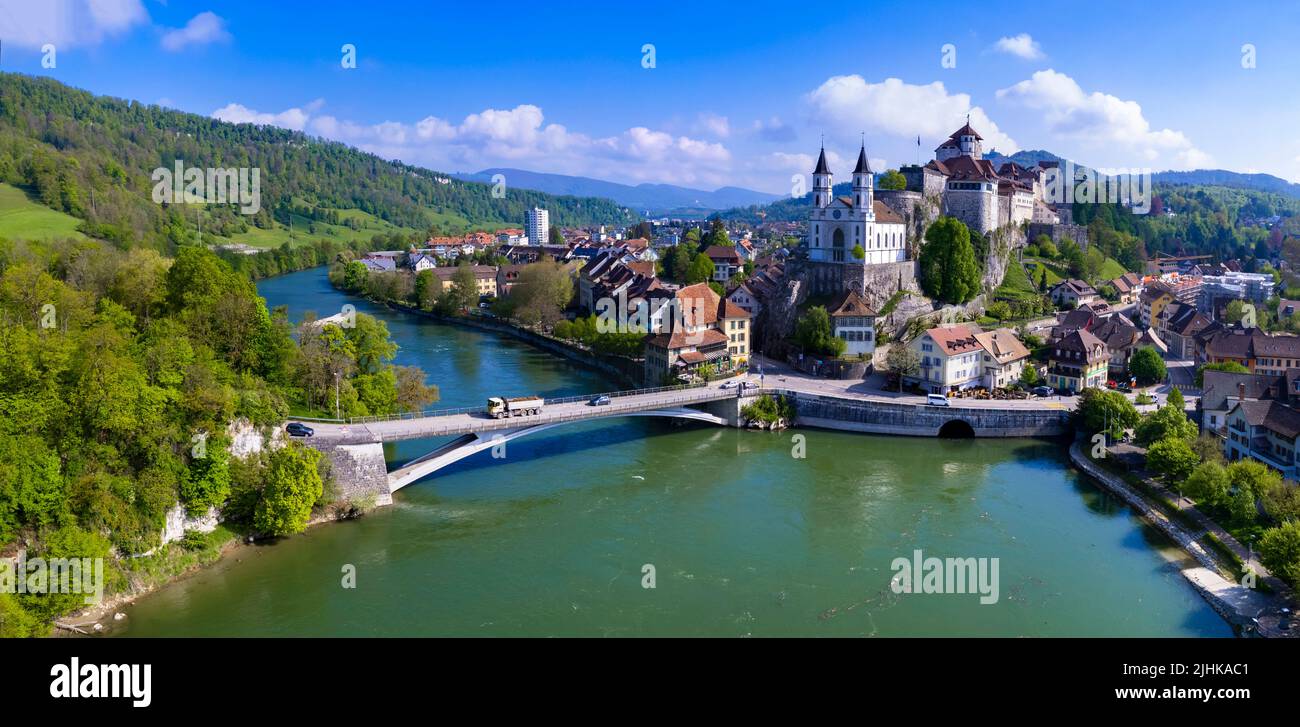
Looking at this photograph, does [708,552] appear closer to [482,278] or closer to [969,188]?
[969,188]

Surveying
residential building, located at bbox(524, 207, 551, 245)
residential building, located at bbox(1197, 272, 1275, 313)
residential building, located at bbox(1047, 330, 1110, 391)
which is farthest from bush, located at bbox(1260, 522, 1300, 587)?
residential building, located at bbox(524, 207, 551, 245)

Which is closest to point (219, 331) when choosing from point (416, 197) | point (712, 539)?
point (712, 539)

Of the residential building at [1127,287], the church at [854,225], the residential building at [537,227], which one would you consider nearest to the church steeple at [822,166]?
the church at [854,225]

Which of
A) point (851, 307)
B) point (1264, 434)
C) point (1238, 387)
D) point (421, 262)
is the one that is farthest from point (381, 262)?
point (1264, 434)

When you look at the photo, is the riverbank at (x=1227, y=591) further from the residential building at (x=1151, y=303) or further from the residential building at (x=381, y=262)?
the residential building at (x=381, y=262)
